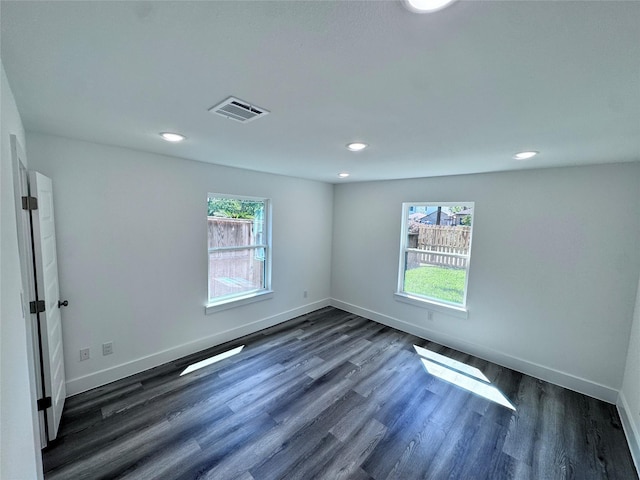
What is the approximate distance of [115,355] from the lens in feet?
8.78

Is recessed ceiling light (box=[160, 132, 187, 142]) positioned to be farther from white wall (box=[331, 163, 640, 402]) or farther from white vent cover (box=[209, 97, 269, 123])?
white wall (box=[331, 163, 640, 402])

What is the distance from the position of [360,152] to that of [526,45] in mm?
1572

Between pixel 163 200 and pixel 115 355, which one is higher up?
pixel 163 200

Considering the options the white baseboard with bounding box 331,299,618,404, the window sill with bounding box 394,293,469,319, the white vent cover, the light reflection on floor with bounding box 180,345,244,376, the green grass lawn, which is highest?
the white vent cover

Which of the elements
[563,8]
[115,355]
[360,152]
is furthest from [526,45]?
[115,355]

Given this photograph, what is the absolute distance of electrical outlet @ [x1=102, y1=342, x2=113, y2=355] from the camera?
260cm

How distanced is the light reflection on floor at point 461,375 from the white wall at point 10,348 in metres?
3.18

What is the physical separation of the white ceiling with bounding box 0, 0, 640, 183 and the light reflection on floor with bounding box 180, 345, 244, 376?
7.88 ft

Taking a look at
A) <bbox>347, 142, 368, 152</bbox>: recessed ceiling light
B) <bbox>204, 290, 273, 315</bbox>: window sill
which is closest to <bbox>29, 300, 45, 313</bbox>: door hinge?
<bbox>204, 290, 273, 315</bbox>: window sill

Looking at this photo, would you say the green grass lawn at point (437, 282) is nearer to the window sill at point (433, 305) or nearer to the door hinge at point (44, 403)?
the window sill at point (433, 305)

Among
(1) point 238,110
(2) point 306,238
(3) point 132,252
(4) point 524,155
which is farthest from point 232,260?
(4) point 524,155

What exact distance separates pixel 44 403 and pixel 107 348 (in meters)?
0.75

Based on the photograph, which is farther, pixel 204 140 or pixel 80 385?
pixel 80 385

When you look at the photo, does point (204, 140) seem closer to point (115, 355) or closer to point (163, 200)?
point (163, 200)
